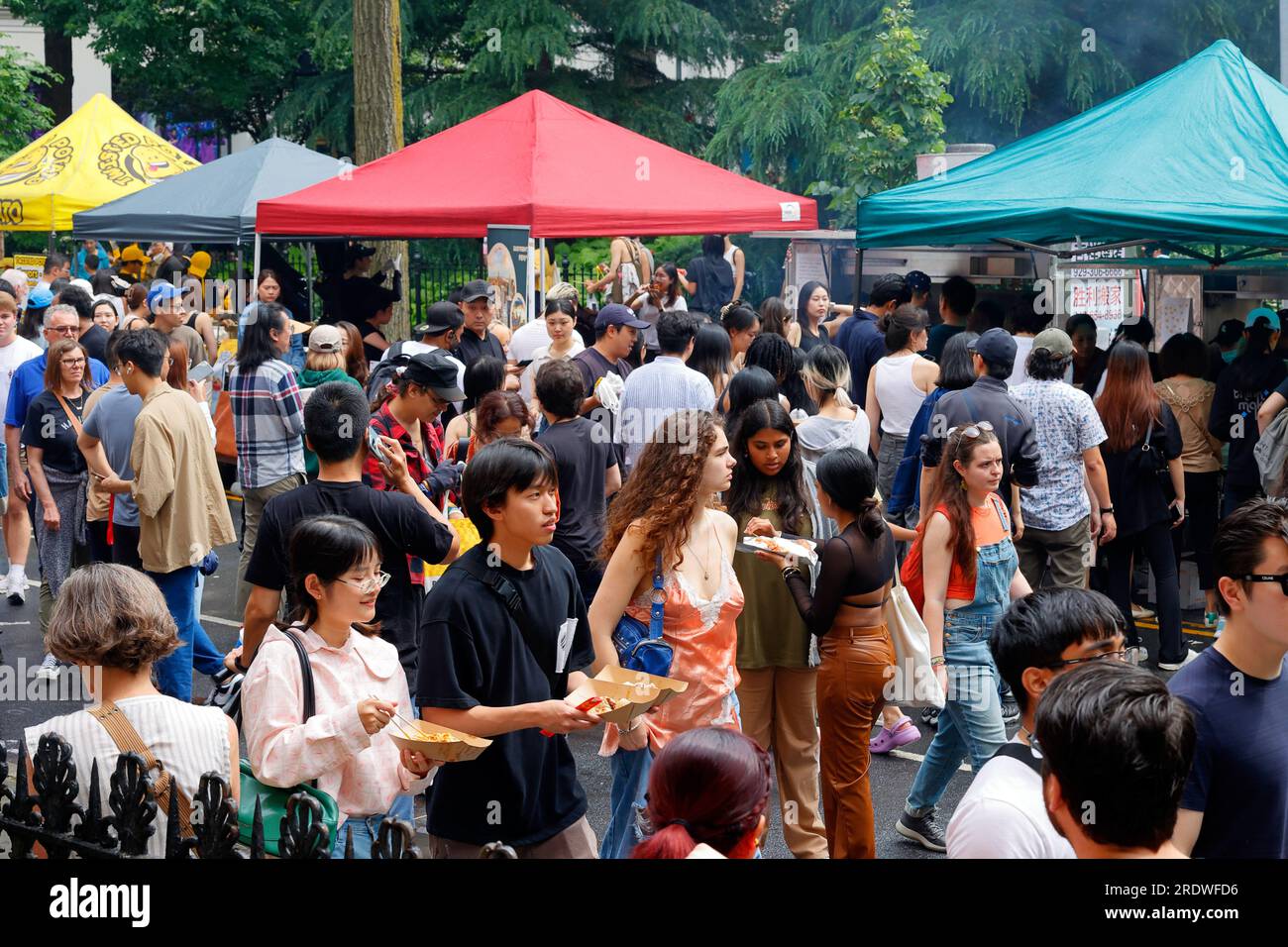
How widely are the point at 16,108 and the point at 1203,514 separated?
22.0 metres

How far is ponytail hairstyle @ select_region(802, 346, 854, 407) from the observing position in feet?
23.9

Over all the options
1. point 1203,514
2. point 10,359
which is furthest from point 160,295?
point 1203,514

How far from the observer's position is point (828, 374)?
7305mm

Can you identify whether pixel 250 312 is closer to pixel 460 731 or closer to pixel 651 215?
pixel 651 215

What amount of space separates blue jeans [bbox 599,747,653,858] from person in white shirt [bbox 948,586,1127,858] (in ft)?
5.43

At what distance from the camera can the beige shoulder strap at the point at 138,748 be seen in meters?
3.48

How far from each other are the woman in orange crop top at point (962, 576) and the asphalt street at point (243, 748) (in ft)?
1.78

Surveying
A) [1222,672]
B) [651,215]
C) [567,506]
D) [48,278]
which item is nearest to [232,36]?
[48,278]

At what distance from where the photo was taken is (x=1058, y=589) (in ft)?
11.3

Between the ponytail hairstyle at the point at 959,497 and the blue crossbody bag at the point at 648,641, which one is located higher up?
the ponytail hairstyle at the point at 959,497

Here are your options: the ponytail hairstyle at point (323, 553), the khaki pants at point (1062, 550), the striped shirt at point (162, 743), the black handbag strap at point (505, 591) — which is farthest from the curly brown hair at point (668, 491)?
the khaki pants at point (1062, 550)

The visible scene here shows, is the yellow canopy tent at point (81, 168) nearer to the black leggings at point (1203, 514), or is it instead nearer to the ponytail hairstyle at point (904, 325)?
the ponytail hairstyle at point (904, 325)

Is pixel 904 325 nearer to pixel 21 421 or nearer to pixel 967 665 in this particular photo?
pixel 967 665
